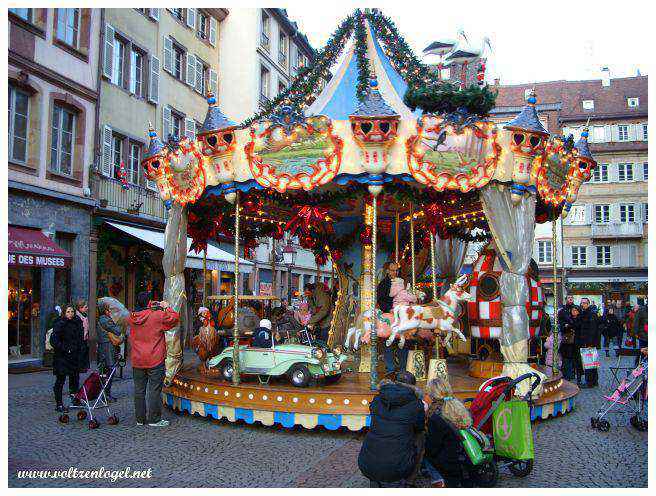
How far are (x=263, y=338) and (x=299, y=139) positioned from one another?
303cm

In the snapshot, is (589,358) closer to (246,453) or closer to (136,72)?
(246,453)

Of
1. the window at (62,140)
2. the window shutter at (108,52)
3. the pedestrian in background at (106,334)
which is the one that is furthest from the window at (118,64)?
the pedestrian in background at (106,334)

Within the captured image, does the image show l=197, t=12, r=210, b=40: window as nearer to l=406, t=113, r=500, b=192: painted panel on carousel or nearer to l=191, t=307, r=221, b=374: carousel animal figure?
l=191, t=307, r=221, b=374: carousel animal figure

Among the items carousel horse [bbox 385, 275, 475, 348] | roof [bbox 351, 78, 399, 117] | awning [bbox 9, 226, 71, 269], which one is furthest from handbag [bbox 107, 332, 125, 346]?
roof [bbox 351, 78, 399, 117]

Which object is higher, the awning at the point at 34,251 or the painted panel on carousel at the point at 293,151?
the painted panel on carousel at the point at 293,151

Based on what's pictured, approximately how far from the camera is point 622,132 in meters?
42.7

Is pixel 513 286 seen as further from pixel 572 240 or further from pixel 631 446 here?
pixel 572 240

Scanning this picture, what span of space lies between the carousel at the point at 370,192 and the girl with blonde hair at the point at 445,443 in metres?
2.22

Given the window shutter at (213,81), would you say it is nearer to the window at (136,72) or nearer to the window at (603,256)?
the window at (136,72)

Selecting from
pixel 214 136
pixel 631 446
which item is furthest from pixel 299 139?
pixel 631 446

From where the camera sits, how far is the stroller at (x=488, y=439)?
5.73 m

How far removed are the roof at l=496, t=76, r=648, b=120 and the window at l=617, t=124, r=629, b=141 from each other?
739 millimetres

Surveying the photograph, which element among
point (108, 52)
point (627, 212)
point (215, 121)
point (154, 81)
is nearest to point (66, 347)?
point (215, 121)

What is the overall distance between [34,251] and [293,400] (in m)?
9.36
